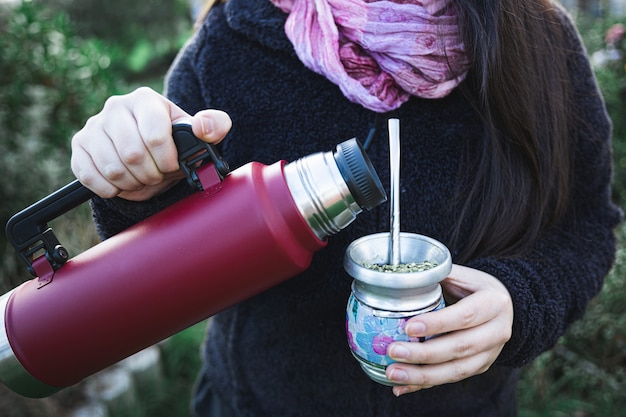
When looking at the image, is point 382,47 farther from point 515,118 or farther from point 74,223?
point 74,223

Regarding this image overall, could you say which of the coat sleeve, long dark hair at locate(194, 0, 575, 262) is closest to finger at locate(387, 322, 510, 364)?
the coat sleeve

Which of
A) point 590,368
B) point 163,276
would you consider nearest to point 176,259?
point 163,276

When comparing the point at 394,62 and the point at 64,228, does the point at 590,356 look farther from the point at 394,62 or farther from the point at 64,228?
the point at 64,228

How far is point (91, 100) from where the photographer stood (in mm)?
2369

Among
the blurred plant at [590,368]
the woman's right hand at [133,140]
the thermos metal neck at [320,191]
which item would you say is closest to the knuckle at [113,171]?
the woman's right hand at [133,140]

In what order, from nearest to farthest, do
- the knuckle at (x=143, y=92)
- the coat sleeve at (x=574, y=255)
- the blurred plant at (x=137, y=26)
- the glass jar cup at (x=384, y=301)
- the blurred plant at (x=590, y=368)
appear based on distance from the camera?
1. the glass jar cup at (x=384, y=301)
2. the knuckle at (x=143, y=92)
3. the coat sleeve at (x=574, y=255)
4. the blurred plant at (x=590, y=368)
5. the blurred plant at (x=137, y=26)

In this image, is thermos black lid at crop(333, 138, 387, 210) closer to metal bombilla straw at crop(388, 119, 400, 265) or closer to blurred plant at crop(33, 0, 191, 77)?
metal bombilla straw at crop(388, 119, 400, 265)

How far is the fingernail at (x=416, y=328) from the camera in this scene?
64 centimetres

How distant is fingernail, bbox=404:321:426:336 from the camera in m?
0.64

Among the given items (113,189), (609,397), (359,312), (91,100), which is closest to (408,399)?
(359,312)

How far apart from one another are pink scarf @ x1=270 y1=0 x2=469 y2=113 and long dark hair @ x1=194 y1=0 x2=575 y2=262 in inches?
1.6

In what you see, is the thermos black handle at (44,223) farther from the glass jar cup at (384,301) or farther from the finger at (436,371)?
the finger at (436,371)

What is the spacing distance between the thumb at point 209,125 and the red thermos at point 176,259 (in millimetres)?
17

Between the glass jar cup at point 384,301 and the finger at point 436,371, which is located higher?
the glass jar cup at point 384,301
